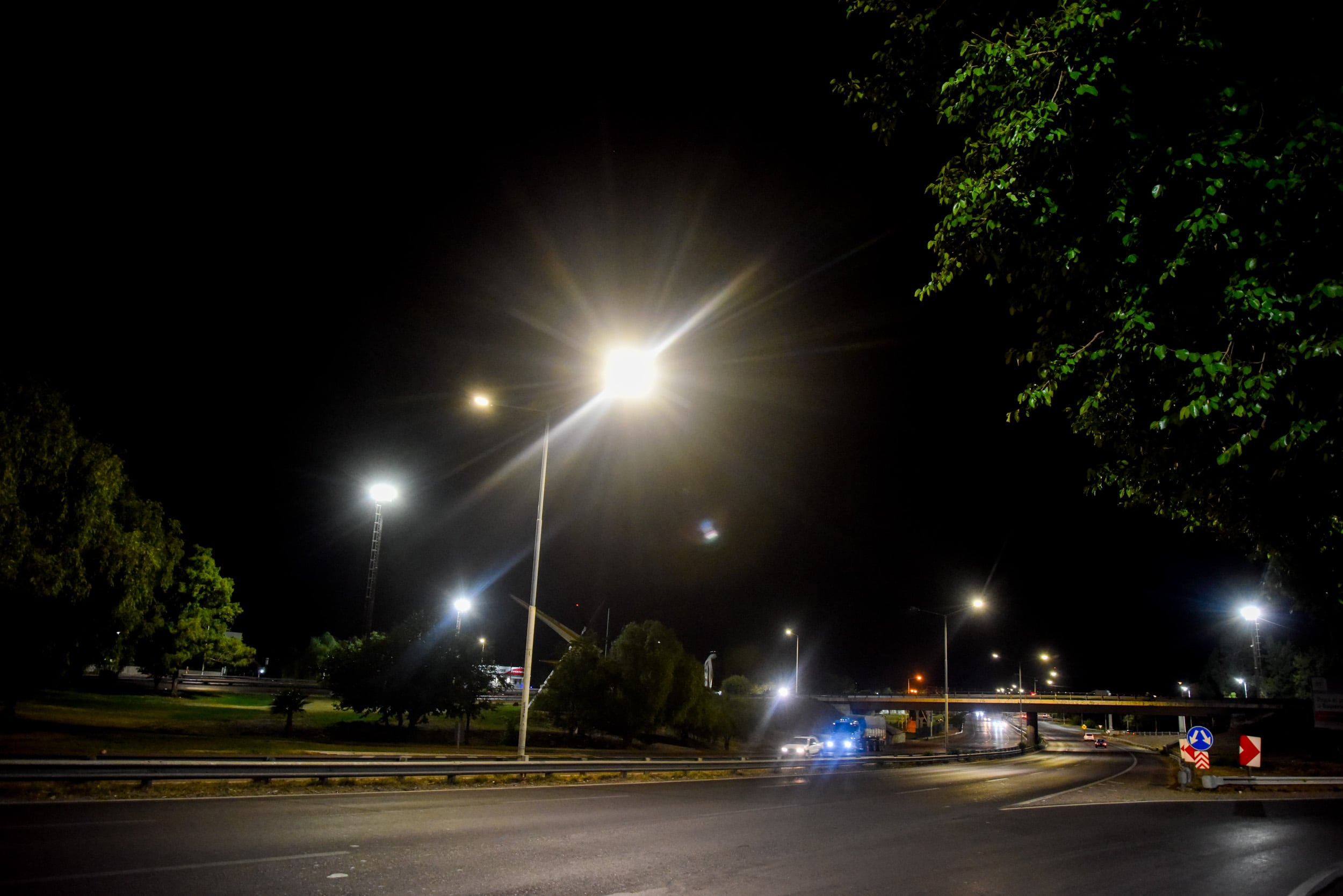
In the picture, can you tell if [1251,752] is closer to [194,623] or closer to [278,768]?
[278,768]

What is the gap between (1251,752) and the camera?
73.0 ft

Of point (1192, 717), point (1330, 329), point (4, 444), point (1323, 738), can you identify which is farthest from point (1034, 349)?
point (1192, 717)

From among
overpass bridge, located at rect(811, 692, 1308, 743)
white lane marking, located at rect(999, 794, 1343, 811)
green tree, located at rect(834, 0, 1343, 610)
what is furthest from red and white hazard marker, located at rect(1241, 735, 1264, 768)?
overpass bridge, located at rect(811, 692, 1308, 743)

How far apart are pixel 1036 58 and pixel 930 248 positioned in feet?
5.86

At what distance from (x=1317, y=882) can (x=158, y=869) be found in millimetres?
14053

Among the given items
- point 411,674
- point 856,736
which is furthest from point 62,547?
point 856,736

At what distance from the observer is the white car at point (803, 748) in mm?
44594

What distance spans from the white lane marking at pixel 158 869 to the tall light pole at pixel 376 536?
125 feet

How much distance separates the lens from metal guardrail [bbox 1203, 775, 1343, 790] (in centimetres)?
2664

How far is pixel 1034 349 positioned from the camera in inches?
287

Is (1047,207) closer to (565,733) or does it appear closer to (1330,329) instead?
(1330,329)

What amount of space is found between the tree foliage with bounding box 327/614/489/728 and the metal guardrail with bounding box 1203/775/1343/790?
28.9m

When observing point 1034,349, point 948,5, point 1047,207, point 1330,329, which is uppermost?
point 948,5

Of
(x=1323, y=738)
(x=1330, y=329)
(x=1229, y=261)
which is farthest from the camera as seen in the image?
(x=1323, y=738)
